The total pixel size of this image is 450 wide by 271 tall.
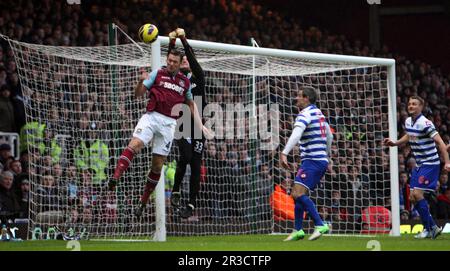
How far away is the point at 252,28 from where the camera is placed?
22.9 meters

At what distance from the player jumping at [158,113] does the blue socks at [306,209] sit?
1.71 m

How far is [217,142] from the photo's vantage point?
15.4 m

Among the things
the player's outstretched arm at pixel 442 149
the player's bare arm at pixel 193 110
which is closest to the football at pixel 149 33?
the player's bare arm at pixel 193 110

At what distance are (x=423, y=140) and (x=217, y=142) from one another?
154 inches

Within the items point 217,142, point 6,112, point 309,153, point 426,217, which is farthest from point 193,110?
point 6,112

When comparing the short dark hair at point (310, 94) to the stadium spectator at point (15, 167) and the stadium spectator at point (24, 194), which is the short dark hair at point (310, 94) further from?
the stadium spectator at point (15, 167)

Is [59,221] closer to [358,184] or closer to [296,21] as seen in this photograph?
[358,184]

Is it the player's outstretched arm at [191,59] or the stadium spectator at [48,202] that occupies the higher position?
the player's outstretched arm at [191,59]

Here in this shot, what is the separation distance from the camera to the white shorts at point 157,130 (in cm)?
1108

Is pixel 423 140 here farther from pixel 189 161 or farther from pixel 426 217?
pixel 189 161

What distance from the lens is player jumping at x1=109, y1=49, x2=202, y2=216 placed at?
11.1 meters

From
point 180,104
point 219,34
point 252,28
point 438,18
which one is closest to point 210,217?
point 180,104

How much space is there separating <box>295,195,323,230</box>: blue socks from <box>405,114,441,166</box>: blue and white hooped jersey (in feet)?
6.98

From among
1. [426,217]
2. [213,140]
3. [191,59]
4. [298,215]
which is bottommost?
[426,217]
